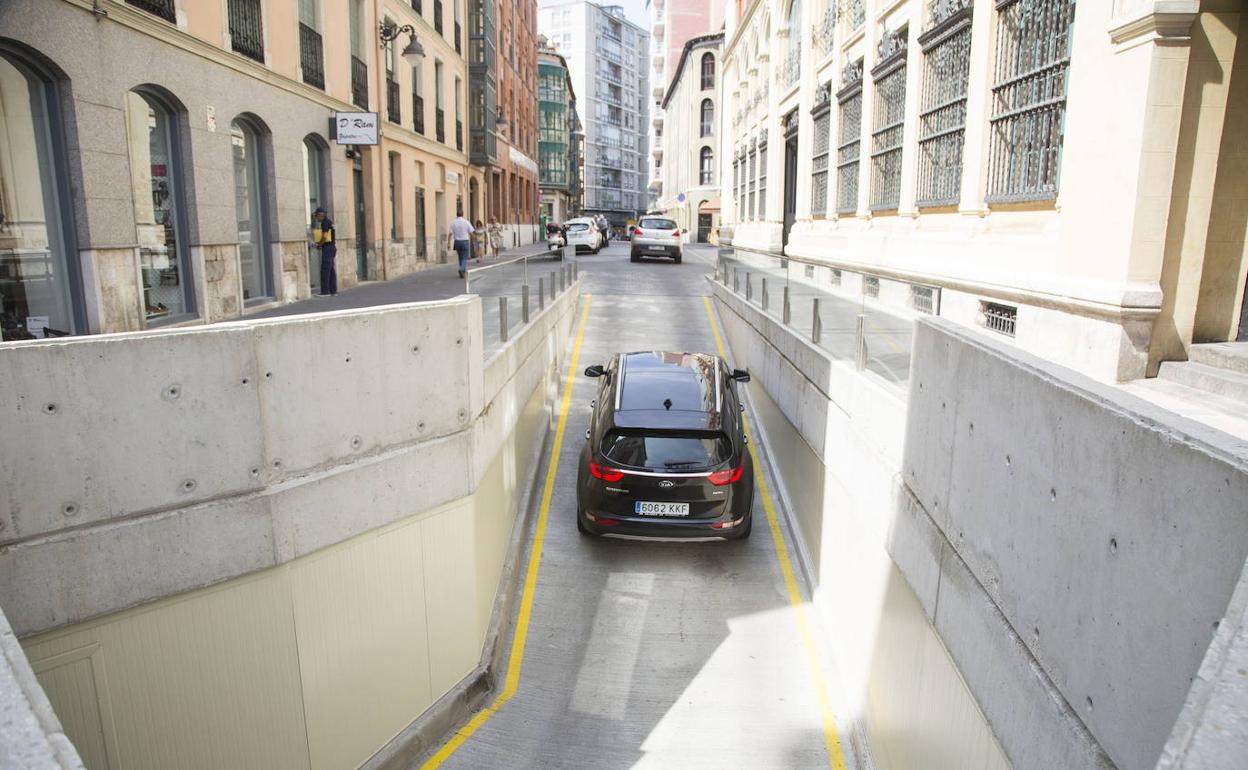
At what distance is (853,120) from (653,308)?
7.19 meters

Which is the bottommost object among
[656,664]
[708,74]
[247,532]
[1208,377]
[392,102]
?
[656,664]

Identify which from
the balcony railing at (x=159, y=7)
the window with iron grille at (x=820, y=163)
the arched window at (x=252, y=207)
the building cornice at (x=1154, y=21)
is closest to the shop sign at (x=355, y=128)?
the arched window at (x=252, y=207)

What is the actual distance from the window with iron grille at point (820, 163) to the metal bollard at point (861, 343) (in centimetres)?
1306

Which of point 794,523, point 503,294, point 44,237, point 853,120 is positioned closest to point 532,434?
point 503,294

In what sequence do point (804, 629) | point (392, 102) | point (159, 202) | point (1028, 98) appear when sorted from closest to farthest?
1. point (804, 629)
2. point (1028, 98)
3. point (159, 202)
4. point (392, 102)

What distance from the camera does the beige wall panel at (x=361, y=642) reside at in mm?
5586

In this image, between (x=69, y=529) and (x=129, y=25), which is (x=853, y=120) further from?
(x=69, y=529)

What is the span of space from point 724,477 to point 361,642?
4027mm

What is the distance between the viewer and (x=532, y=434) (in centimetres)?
1188

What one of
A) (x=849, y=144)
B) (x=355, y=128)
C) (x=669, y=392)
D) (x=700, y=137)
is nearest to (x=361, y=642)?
(x=669, y=392)

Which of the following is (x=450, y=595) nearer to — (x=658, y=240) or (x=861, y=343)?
(x=861, y=343)

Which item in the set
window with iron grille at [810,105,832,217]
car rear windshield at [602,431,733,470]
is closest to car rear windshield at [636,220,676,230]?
window with iron grille at [810,105,832,217]

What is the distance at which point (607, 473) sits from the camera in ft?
27.9

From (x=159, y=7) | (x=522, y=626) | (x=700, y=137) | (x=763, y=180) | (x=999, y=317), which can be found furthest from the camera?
(x=700, y=137)
